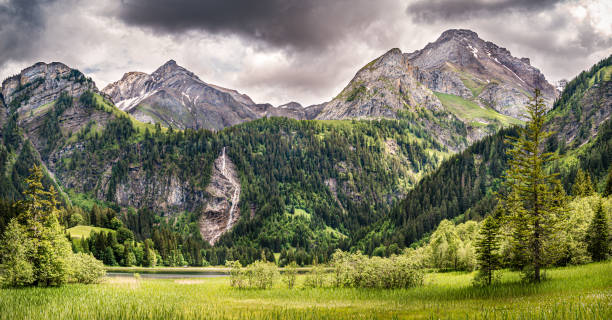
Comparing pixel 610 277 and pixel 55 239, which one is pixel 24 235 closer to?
→ pixel 55 239

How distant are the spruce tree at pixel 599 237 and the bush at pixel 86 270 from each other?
3148 inches

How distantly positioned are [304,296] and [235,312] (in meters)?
17.4

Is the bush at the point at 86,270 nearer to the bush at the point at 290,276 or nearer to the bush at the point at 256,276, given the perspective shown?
the bush at the point at 256,276

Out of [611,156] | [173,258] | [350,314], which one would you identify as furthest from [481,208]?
[350,314]

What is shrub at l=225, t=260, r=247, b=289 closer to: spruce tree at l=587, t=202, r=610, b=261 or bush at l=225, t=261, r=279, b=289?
bush at l=225, t=261, r=279, b=289

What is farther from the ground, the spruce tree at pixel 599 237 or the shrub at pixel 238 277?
the spruce tree at pixel 599 237

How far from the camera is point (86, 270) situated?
214 ft

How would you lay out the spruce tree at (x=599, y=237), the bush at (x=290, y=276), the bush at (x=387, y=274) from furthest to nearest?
the bush at (x=290, y=276) → the spruce tree at (x=599, y=237) → the bush at (x=387, y=274)

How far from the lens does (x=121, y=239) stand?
180500 millimetres

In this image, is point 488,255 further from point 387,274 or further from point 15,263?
point 15,263

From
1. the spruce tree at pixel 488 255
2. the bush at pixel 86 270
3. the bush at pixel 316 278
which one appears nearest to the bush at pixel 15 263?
the bush at pixel 86 270

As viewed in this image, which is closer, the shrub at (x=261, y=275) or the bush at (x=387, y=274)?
the bush at (x=387, y=274)

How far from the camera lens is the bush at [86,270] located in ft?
208

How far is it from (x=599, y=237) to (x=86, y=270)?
8246cm
